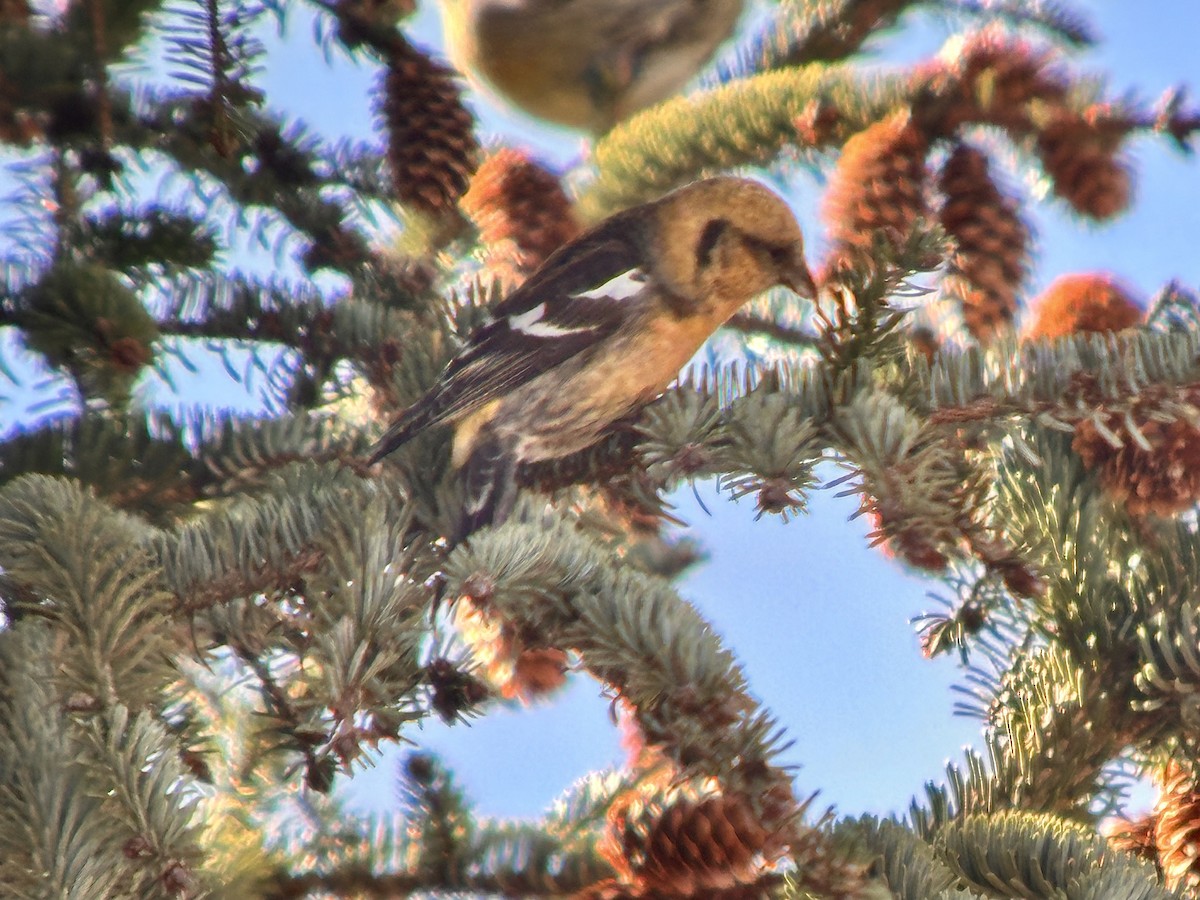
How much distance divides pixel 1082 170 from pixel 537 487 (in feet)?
3.66

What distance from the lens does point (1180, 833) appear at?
4.83 feet

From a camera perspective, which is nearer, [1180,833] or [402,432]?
[1180,833]

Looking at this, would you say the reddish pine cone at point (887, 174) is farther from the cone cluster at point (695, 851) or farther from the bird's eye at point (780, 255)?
the cone cluster at point (695, 851)

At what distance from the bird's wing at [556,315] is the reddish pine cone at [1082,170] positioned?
740mm

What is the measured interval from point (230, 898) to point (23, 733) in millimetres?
265

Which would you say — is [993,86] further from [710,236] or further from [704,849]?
[704,849]

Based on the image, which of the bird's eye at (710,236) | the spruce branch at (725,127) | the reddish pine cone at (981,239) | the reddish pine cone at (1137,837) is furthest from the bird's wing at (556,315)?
the reddish pine cone at (1137,837)

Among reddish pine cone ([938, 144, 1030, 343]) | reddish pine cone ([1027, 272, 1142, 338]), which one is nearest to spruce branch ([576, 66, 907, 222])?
reddish pine cone ([938, 144, 1030, 343])

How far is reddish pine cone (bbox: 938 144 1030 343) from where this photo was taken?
87.4 inches

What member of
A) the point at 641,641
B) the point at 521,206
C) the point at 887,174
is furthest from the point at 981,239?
the point at 641,641

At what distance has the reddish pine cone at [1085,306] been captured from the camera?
6.57 feet

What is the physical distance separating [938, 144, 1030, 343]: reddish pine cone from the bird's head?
327mm

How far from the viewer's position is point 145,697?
1288 millimetres

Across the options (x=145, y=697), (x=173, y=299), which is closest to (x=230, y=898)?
(x=145, y=697)
